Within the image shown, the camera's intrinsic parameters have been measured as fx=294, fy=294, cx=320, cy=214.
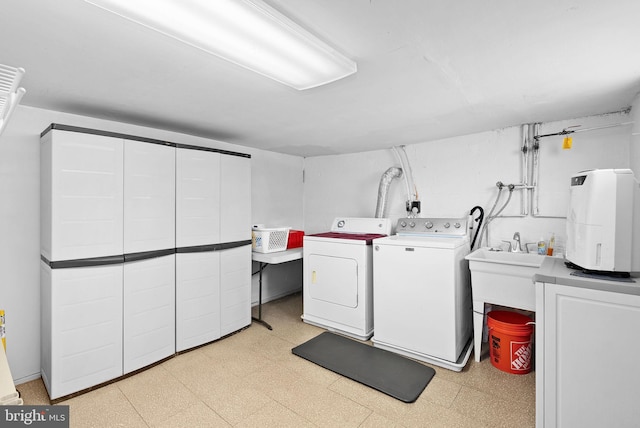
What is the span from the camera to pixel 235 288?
3.26 m

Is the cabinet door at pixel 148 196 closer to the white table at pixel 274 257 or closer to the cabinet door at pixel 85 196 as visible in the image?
the cabinet door at pixel 85 196

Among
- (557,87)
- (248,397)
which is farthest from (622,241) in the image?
(248,397)

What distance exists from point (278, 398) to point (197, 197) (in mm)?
1915

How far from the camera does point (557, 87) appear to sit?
6.55 ft

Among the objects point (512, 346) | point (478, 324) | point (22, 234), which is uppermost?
point (22, 234)

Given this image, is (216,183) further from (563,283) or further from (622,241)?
(622,241)

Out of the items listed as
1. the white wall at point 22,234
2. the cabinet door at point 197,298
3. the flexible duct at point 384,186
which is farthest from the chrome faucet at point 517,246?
the white wall at point 22,234

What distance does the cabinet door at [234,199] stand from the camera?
3.12 metres

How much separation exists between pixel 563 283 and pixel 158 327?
303 centimetres

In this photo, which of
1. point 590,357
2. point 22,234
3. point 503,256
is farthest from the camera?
point 503,256

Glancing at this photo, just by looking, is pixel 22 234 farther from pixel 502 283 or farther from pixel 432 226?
pixel 502 283

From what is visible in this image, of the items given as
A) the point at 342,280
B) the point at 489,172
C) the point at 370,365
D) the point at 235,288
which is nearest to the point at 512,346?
the point at 370,365

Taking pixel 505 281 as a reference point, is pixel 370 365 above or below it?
below

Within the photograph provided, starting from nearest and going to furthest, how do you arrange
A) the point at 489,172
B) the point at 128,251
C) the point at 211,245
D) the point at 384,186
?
the point at 128,251 → the point at 211,245 → the point at 489,172 → the point at 384,186
